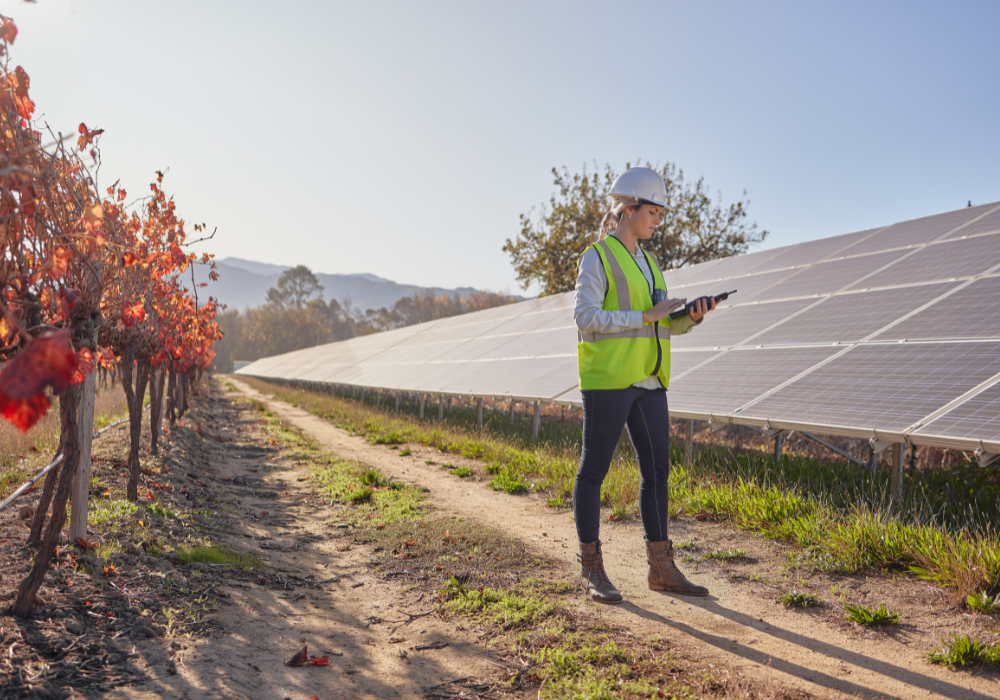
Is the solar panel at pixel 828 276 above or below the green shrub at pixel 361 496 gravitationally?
above

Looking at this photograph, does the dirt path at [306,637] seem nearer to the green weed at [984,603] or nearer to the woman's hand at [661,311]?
the woman's hand at [661,311]

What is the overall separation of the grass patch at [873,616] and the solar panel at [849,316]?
171 inches

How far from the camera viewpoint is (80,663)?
2.78 m

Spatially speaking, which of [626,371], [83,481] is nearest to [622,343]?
[626,371]

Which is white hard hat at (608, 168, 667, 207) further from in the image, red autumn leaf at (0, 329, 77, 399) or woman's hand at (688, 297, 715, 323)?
red autumn leaf at (0, 329, 77, 399)

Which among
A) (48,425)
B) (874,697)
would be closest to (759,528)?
(874,697)

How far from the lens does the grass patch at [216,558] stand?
468cm

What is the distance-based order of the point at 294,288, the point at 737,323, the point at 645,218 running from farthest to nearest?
the point at 294,288 → the point at 737,323 → the point at 645,218

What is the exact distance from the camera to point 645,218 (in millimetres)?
3914

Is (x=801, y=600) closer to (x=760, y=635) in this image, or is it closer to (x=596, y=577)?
(x=760, y=635)

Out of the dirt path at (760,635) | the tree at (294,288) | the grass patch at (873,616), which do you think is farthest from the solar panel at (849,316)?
the tree at (294,288)

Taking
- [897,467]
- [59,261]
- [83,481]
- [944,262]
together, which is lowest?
[897,467]

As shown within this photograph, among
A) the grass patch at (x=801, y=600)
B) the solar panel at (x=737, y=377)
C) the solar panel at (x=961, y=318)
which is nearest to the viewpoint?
the grass patch at (x=801, y=600)

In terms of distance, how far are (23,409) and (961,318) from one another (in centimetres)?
771
